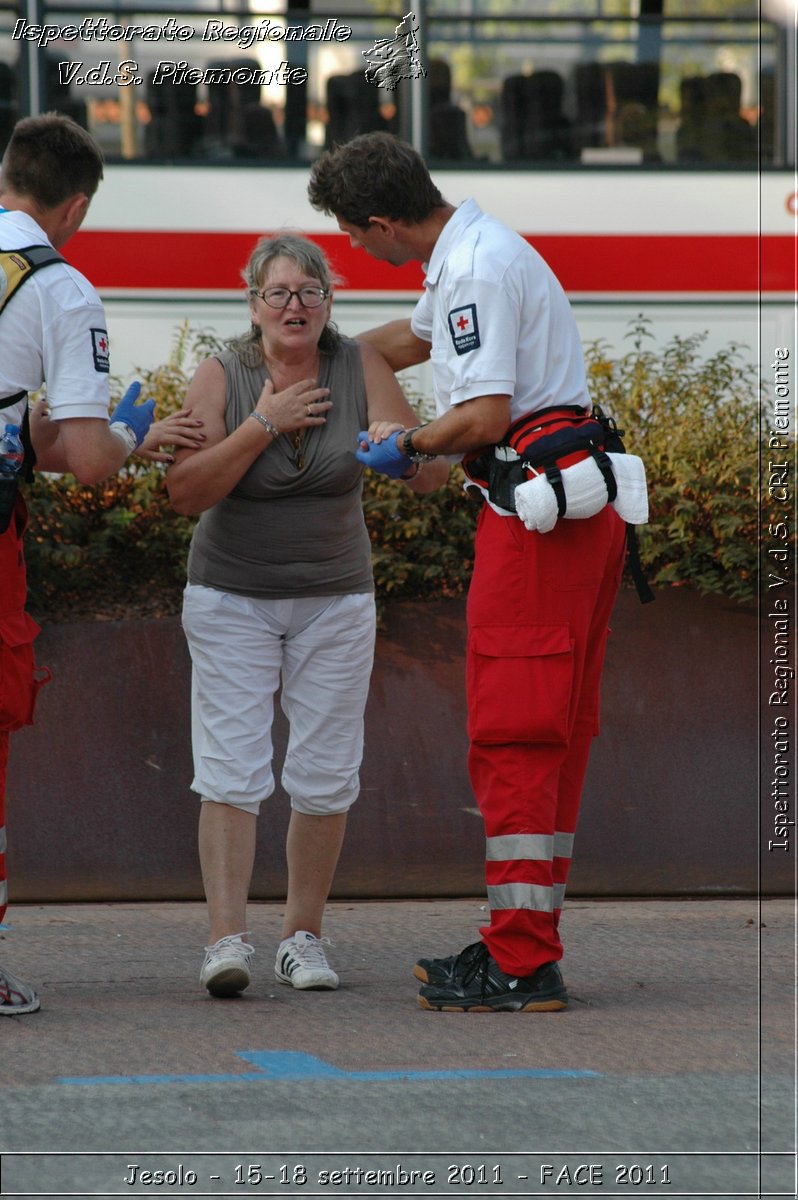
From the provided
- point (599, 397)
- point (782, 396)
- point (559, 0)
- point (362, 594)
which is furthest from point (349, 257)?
point (362, 594)

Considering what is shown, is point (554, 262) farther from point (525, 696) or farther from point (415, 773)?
point (525, 696)

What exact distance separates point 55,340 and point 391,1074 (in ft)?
5.61

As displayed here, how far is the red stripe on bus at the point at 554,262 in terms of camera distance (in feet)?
29.0

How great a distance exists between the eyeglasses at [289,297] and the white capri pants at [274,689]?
2.38ft

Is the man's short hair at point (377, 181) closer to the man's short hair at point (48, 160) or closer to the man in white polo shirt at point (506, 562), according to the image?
the man in white polo shirt at point (506, 562)

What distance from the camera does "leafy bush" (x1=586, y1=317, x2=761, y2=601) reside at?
536 centimetres

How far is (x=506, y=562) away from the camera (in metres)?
3.66

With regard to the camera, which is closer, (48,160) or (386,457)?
(48,160)

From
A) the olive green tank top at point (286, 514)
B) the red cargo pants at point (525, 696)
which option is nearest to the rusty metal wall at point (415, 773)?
the olive green tank top at point (286, 514)

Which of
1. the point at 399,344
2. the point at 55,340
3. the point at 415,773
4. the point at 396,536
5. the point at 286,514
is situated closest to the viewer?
the point at 55,340

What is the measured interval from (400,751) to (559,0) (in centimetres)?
531

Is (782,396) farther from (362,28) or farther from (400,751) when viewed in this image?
(362,28)

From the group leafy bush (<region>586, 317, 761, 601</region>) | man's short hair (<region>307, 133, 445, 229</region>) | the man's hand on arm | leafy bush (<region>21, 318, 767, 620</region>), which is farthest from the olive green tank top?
leafy bush (<region>586, 317, 761, 601</region>)

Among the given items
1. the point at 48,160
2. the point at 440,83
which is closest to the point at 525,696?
the point at 48,160
